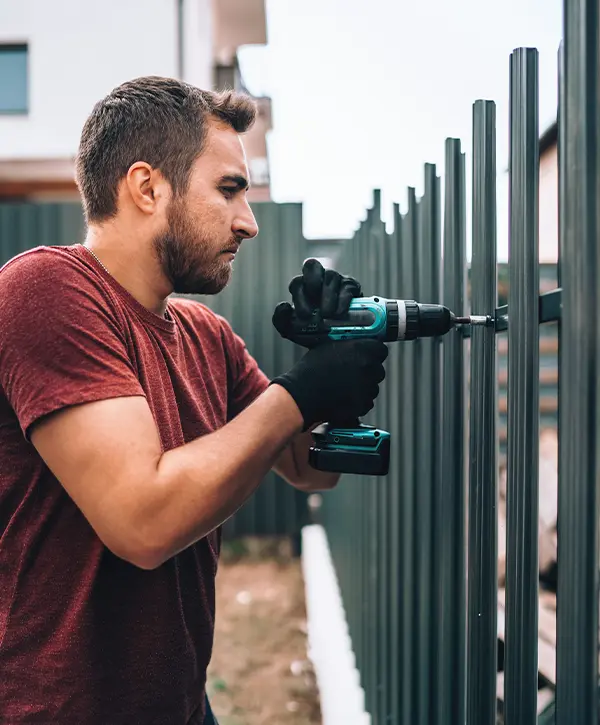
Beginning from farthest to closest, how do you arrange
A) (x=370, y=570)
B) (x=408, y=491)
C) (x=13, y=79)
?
(x=13, y=79), (x=370, y=570), (x=408, y=491)

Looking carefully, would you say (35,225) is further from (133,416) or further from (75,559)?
(133,416)

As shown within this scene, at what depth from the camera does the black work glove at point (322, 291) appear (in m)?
1.66

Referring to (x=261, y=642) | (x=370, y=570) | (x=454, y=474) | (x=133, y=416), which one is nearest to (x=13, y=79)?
(x=261, y=642)

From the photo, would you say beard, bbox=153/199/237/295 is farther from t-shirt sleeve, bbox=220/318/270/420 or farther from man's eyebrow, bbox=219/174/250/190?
t-shirt sleeve, bbox=220/318/270/420

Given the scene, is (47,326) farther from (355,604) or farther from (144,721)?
(355,604)

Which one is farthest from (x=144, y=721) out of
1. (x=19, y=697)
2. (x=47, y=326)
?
(x=47, y=326)

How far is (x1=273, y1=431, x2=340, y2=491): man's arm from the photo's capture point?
7.08ft

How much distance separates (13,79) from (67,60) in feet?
3.42

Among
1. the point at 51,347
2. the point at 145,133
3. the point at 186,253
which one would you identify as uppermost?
the point at 145,133

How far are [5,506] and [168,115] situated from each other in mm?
992

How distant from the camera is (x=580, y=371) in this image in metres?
1.07

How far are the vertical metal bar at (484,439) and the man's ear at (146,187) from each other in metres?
0.75

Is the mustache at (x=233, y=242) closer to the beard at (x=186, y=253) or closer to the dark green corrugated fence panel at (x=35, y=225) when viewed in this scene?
the beard at (x=186, y=253)

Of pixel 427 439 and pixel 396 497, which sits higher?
pixel 427 439
